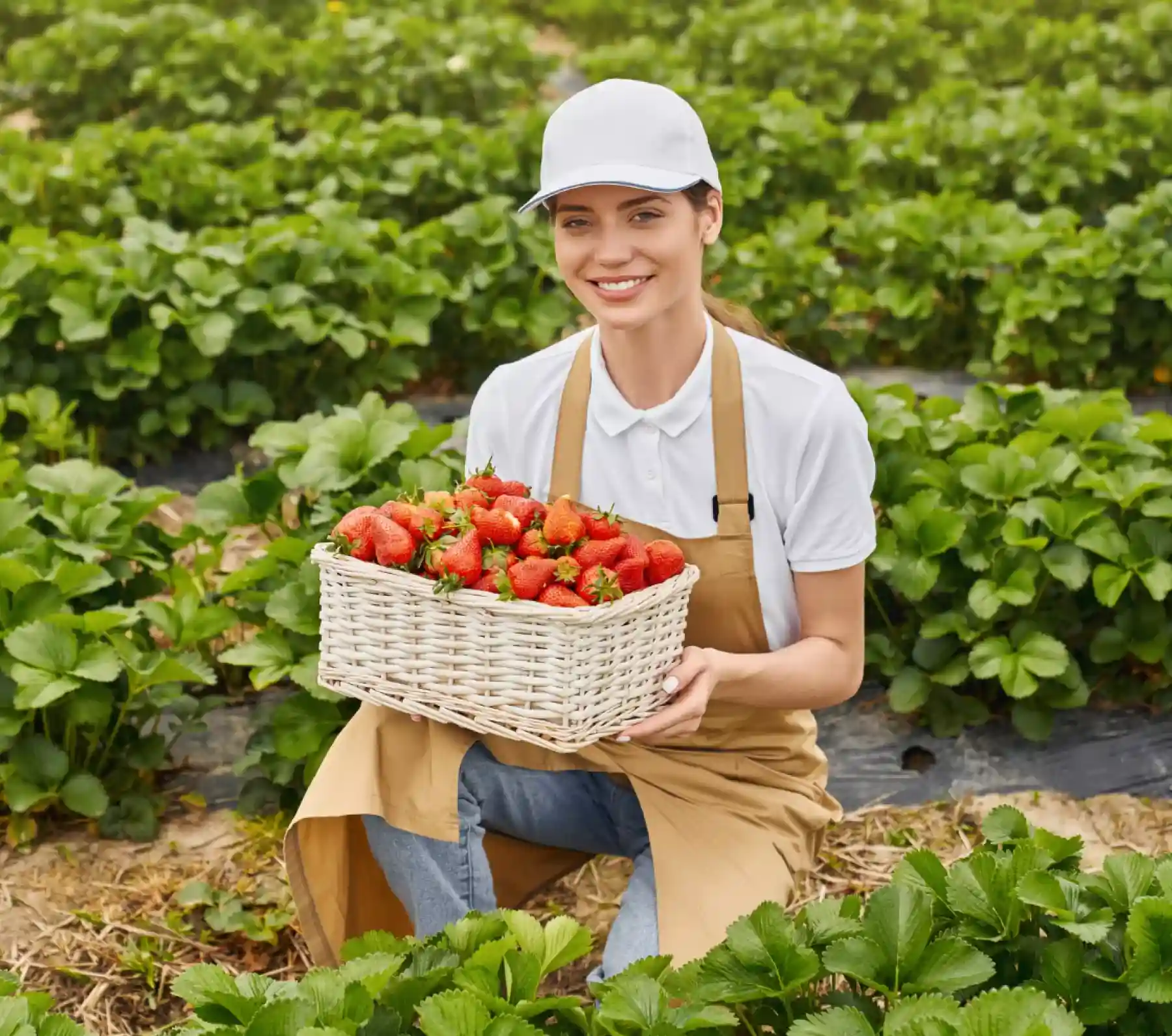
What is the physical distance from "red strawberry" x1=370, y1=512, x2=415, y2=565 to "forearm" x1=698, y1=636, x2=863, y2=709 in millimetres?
500

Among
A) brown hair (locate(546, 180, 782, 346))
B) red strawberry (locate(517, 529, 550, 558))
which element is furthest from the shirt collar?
red strawberry (locate(517, 529, 550, 558))

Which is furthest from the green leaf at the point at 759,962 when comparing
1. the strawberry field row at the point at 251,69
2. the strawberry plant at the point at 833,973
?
the strawberry field row at the point at 251,69

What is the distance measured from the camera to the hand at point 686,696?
2121 millimetres

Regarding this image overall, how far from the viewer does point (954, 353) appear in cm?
569

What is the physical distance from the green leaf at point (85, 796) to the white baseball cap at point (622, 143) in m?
1.70

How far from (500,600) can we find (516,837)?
0.63 metres

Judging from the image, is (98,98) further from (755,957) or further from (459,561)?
(755,957)

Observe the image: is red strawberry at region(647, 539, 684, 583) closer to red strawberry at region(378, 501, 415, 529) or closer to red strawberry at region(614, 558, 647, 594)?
red strawberry at region(614, 558, 647, 594)

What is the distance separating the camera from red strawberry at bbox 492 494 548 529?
6.95 ft

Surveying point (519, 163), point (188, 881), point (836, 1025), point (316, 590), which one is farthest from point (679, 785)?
point (519, 163)

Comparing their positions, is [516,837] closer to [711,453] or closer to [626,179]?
[711,453]

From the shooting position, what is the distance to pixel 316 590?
3129 millimetres

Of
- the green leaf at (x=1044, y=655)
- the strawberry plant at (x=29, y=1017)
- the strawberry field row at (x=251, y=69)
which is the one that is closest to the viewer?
the strawberry plant at (x=29, y=1017)

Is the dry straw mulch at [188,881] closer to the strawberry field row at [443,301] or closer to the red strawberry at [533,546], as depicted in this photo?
the red strawberry at [533,546]
